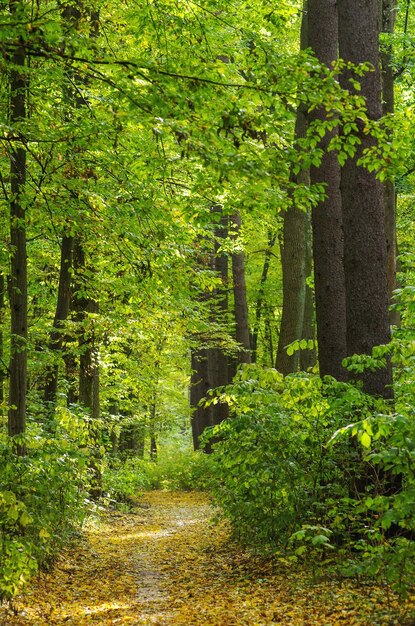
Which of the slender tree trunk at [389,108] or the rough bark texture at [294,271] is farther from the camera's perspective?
the slender tree trunk at [389,108]

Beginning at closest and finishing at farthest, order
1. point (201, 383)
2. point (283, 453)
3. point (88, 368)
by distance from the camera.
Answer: point (283, 453), point (88, 368), point (201, 383)

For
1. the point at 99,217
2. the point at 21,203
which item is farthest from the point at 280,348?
the point at 21,203

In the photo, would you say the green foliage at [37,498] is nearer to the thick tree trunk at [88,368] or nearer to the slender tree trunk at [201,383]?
the thick tree trunk at [88,368]

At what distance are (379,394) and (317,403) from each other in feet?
3.62

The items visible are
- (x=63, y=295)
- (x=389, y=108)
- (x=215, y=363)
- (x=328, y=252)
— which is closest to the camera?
(x=328, y=252)

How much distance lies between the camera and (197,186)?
6.01m

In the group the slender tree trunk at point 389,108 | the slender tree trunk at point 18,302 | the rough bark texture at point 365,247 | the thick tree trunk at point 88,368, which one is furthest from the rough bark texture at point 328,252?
the thick tree trunk at point 88,368

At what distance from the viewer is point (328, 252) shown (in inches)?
397

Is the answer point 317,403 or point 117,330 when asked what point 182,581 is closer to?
point 317,403

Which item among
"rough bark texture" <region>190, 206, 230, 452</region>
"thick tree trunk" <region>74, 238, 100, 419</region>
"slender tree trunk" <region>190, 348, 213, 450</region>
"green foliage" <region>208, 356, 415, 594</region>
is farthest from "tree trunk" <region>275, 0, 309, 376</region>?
"slender tree trunk" <region>190, 348, 213, 450</region>

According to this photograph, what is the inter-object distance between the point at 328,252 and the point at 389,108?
6355 millimetres

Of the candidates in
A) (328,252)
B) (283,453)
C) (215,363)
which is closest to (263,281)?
(215,363)

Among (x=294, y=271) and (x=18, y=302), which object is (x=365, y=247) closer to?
(x=18, y=302)

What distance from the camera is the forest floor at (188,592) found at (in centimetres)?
631
